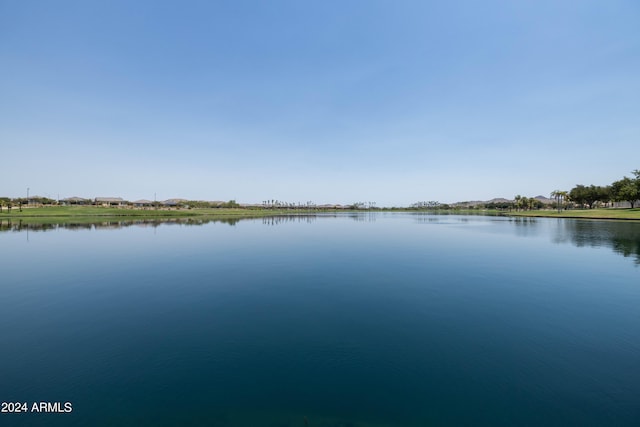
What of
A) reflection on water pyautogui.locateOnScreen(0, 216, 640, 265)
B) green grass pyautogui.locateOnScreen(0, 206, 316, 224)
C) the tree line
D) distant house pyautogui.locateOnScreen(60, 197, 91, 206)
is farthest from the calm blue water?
distant house pyautogui.locateOnScreen(60, 197, 91, 206)

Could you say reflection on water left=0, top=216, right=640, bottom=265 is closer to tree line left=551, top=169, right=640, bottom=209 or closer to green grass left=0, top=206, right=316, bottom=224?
green grass left=0, top=206, right=316, bottom=224

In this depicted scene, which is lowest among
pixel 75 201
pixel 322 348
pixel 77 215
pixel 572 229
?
pixel 322 348

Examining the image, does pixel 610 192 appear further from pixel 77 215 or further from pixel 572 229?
pixel 77 215

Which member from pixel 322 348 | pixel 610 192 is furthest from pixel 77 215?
pixel 610 192

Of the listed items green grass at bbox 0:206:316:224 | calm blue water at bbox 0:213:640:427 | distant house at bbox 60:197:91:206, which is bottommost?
calm blue water at bbox 0:213:640:427

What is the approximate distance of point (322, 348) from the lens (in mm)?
8234

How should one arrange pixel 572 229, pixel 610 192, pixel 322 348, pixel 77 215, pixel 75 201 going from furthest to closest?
1. pixel 75 201
2. pixel 610 192
3. pixel 77 215
4. pixel 572 229
5. pixel 322 348

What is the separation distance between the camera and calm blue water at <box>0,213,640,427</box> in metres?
5.74

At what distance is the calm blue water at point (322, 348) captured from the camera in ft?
18.8

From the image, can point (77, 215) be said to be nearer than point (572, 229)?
No

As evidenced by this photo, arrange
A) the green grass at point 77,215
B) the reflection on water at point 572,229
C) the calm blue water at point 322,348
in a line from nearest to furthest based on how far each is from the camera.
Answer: the calm blue water at point 322,348
the reflection on water at point 572,229
the green grass at point 77,215

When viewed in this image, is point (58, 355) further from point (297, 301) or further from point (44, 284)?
point (44, 284)

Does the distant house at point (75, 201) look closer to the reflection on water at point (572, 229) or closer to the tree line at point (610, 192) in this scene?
the reflection on water at point (572, 229)

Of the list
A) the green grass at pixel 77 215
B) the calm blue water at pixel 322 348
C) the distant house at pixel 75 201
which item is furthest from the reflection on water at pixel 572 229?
the distant house at pixel 75 201
